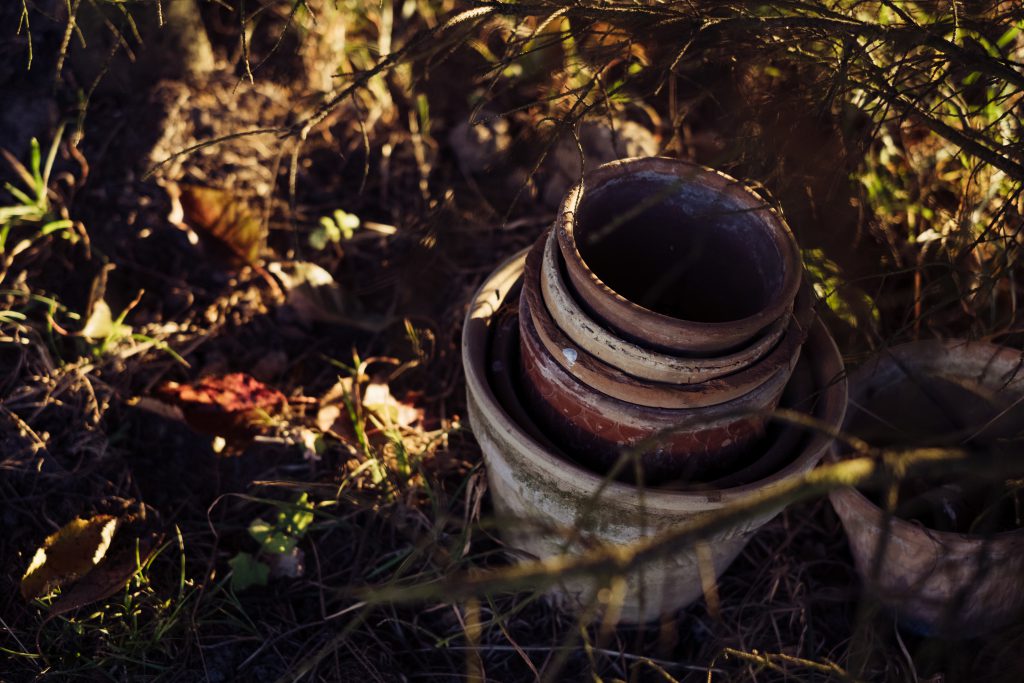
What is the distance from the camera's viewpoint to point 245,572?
219 centimetres

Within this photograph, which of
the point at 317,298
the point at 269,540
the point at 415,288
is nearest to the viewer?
the point at 269,540

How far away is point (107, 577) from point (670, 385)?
1600mm

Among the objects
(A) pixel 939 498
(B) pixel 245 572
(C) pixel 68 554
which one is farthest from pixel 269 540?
(A) pixel 939 498

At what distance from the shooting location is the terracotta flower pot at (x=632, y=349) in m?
1.57

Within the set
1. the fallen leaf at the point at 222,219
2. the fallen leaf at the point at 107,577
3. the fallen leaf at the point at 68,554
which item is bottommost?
the fallen leaf at the point at 107,577

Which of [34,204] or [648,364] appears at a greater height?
[648,364]

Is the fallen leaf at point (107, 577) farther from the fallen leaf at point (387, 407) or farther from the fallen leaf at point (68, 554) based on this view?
the fallen leaf at point (387, 407)

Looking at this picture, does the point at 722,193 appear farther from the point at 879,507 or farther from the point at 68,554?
the point at 68,554

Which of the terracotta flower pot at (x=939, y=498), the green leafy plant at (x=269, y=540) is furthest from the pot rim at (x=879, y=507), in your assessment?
the green leafy plant at (x=269, y=540)

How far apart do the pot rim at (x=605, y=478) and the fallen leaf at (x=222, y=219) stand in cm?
110

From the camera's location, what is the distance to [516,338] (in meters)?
1.99

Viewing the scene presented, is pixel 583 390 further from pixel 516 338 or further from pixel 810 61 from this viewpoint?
pixel 810 61

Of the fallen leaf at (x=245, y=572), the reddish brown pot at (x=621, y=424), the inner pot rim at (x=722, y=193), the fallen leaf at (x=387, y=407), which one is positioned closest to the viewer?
the inner pot rim at (x=722, y=193)

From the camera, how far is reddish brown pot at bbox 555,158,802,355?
5.15 ft
